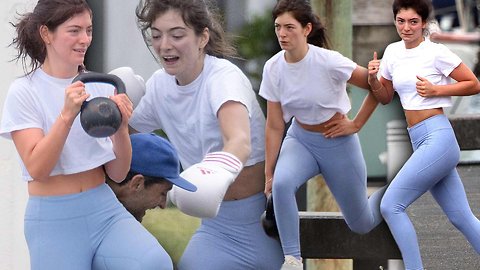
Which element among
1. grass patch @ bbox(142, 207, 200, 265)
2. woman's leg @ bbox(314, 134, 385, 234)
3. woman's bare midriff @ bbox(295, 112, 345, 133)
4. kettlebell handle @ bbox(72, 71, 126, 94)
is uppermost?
kettlebell handle @ bbox(72, 71, 126, 94)

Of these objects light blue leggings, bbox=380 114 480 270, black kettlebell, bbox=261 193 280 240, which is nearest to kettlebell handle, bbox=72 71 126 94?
black kettlebell, bbox=261 193 280 240

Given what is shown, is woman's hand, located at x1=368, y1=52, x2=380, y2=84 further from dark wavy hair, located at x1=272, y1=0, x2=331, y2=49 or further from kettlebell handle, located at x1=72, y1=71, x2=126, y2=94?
kettlebell handle, located at x1=72, y1=71, x2=126, y2=94

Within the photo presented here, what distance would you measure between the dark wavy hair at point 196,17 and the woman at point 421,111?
2.05 ft

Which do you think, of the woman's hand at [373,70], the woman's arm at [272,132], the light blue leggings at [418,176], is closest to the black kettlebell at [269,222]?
the woman's arm at [272,132]

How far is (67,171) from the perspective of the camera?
3.16 meters

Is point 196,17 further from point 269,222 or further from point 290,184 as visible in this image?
point 290,184

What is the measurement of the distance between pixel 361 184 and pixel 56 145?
5.06 ft

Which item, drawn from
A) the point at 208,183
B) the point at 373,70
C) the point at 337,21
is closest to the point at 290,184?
the point at 373,70

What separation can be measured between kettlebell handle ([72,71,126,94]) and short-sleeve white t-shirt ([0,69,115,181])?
0.11 m

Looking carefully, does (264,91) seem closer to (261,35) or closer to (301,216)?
(261,35)

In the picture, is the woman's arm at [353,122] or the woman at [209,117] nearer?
the woman at [209,117]

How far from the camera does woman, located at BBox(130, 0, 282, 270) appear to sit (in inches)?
133

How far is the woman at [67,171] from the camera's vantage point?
3.13 meters

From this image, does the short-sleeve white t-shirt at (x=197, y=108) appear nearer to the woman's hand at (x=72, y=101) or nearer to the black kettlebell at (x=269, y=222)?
the black kettlebell at (x=269, y=222)
